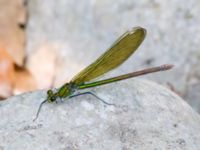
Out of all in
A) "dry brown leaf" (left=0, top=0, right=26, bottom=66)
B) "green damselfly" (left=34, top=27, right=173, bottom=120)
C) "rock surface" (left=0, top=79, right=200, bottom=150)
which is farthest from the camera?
"dry brown leaf" (left=0, top=0, right=26, bottom=66)

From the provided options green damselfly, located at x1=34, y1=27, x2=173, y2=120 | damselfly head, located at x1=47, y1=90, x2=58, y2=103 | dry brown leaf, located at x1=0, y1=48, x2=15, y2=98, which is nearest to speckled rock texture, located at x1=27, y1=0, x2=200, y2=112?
dry brown leaf, located at x1=0, y1=48, x2=15, y2=98

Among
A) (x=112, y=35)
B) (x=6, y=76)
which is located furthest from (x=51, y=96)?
(x=112, y=35)

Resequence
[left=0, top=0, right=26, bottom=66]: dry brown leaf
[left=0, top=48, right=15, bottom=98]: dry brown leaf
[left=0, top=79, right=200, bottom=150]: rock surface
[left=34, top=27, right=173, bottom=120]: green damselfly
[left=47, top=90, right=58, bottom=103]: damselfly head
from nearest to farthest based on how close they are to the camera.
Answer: [left=0, top=79, right=200, bottom=150]: rock surface, [left=47, top=90, right=58, bottom=103]: damselfly head, [left=34, top=27, right=173, bottom=120]: green damselfly, [left=0, top=48, right=15, bottom=98]: dry brown leaf, [left=0, top=0, right=26, bottom=66]: dry brown leaf

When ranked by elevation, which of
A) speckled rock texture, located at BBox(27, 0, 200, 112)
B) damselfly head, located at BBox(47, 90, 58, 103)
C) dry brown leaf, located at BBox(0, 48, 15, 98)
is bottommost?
dry brown leaf, located at BBox(0, 48, 15, 98)

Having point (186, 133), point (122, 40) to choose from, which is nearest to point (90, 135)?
point (186, 133)

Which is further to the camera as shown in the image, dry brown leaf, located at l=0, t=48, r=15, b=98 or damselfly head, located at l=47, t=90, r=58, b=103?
dry brown leaf, located at l=0, t=48, r=15, b=98

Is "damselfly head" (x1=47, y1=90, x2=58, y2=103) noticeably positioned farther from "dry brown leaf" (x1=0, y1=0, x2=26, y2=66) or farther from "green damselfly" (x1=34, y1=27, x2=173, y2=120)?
"dry brown leaf" (x1=0, y1=0, x2=26, y2=66)
